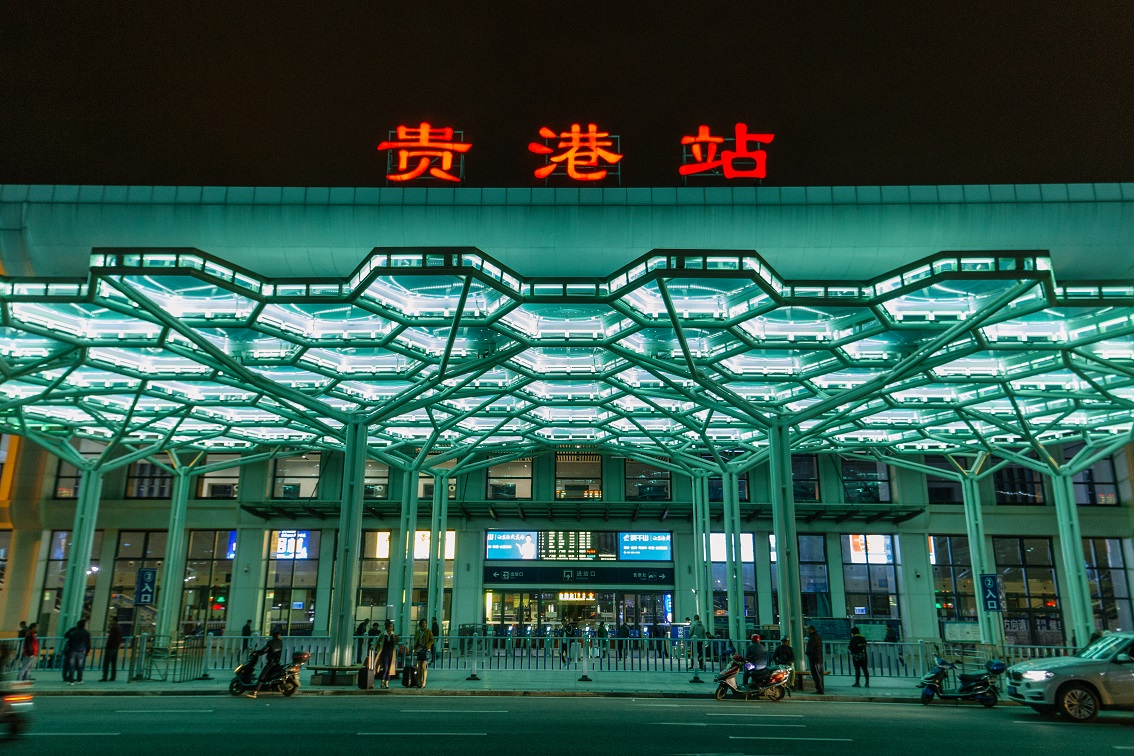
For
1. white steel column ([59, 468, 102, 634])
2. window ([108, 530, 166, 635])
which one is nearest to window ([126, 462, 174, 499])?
window ([108, 530, 166, 635])

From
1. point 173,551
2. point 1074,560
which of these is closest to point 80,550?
point 173,551

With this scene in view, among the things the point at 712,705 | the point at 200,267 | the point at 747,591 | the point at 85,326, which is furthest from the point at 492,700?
the point at 747,591

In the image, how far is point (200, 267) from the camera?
19359mm

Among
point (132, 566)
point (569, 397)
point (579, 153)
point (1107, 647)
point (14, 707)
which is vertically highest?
point (579, 153)

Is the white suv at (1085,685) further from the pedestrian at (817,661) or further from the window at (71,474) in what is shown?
the window at (71,474)

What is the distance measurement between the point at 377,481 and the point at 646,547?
1558cm

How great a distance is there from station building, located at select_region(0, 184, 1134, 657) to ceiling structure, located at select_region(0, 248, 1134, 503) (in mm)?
125

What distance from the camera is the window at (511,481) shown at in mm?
46000

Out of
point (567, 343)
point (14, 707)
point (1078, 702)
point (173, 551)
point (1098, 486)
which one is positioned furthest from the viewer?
point (1098, 486)

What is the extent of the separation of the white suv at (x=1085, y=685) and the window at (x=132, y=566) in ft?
135

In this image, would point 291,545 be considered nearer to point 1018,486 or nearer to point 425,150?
point 425,150

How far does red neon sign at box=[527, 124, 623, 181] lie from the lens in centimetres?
2306

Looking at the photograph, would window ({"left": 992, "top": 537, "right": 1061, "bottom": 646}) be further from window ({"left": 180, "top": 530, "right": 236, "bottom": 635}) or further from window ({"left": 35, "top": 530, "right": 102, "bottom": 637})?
window ({"left": 35, "top": 530, "right": 102, "bottom": 637})

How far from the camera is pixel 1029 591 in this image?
44.5 meters
